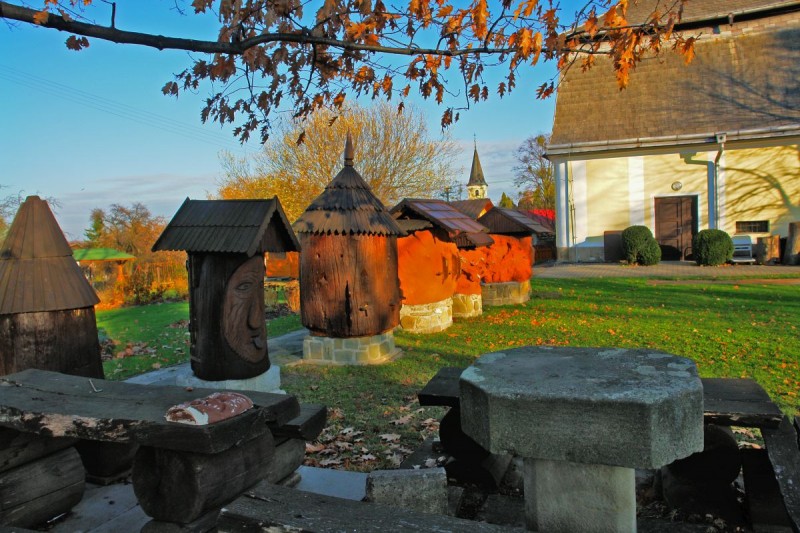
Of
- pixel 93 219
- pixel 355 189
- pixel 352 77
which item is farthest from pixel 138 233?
pixel 352 77

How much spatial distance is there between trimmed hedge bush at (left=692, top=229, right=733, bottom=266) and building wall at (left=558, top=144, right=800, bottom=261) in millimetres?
2775

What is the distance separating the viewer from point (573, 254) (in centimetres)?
2477

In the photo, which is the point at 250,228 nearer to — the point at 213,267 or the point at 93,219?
the point at 213,267

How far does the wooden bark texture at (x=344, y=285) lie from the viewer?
8531 mm

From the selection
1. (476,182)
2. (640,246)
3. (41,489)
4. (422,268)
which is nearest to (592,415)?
(41,489)

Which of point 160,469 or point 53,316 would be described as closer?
point 160,469

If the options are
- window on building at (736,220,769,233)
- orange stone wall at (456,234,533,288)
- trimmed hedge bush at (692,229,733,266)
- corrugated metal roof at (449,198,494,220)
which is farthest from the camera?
window on building at (736,220,769,233)

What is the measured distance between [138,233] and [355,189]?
1763 centimetres

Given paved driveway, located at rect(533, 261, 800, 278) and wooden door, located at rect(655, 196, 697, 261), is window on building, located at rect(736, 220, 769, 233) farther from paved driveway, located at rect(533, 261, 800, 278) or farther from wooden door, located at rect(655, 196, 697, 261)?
paved driveway, located at rect(533, 261, 800, 278)

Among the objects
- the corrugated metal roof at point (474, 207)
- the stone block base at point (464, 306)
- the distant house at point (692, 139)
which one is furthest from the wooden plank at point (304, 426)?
the distant house at point (692, 139)

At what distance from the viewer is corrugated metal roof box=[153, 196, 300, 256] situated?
5.63 metres

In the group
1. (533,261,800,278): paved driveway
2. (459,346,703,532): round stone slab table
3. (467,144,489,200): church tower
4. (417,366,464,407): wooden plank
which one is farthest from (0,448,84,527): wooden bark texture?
(467,144,489,200): church tower

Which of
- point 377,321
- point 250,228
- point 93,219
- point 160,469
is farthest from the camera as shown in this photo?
point 93,219

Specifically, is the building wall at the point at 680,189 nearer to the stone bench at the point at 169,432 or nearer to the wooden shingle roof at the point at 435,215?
the wooden shingle roof at the point at 435,215
